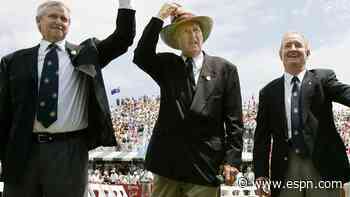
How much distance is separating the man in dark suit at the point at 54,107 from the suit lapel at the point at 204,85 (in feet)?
2.40

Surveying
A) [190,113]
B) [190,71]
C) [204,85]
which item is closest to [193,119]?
[190,113]

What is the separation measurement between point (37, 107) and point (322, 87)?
2.50m

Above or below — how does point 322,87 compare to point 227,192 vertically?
above

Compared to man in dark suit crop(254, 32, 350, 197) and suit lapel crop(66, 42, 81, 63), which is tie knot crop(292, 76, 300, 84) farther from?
suit lapel crop(66, 42, 81, 63)

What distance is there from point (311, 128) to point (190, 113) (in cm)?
109

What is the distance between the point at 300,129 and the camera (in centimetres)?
437

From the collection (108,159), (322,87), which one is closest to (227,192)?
(322,87)

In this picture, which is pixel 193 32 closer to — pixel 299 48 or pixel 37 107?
pixel 299 48

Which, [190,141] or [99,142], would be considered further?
[190,141]

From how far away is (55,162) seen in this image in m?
3.72

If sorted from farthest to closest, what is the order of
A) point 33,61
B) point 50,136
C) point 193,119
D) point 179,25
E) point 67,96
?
point 179,25
point 193,119
point 33,61
point 67,96
point 50,136

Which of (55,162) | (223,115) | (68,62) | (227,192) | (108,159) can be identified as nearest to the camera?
(55,162)

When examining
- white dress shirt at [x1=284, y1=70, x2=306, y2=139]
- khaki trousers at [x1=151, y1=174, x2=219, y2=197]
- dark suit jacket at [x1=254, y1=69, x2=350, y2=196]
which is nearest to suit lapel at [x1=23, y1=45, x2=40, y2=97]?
khaki trousers at [x1=151, y1=174, x2=219, y2=197]

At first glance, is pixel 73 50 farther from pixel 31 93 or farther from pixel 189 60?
pixel 189 60
